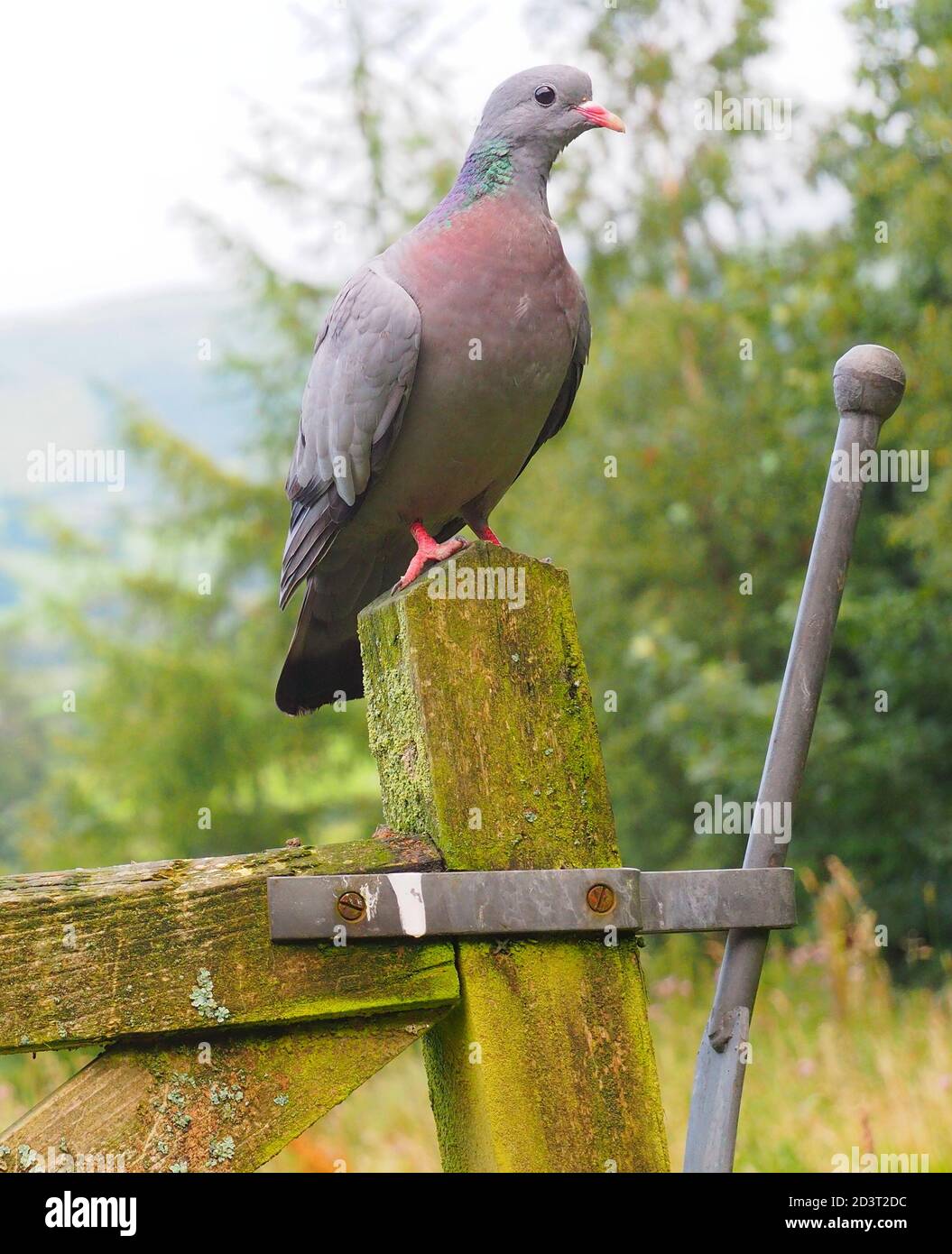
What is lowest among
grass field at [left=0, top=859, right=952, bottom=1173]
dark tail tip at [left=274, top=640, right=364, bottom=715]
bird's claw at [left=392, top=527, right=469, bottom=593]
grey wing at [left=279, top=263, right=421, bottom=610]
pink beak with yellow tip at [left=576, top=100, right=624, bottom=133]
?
grass field at [left=0, top=859, right=952, bottom=1173]

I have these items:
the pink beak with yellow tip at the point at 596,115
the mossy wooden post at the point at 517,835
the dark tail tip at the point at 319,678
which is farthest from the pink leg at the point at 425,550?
the pink beak with yellow tip at the point at 596,115

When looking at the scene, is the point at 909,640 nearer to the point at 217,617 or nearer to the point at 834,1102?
the point at 834,1102

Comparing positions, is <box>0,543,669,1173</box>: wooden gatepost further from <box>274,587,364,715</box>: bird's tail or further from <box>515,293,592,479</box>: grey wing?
<box>515,293,592,479</box>: grey wing

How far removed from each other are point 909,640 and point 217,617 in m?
6.43

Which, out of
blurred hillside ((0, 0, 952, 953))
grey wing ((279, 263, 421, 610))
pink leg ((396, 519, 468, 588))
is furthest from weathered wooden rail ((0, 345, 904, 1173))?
blurred hillside ((0, 0, 952, 953))

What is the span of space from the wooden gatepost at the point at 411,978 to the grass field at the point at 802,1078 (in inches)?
65.5

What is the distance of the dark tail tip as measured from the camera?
2.76 meters

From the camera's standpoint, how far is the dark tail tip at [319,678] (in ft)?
9.05

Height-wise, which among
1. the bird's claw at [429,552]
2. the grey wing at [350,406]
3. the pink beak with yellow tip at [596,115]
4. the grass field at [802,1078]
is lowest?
the grass field at [802,1078]

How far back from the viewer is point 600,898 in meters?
1.46

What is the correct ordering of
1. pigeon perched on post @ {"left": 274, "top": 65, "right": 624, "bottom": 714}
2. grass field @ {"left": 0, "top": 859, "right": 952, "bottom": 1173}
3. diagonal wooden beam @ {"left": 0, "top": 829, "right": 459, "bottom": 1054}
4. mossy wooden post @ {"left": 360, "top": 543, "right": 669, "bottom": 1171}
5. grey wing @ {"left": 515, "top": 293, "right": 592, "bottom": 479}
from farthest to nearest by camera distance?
grass field @ {"left": 0, "top": 859, "right": 952, "bottom": 1173}
grey wing @ {"left": 515, "top": 293, "right": 592, "bottom": 479}
pigeon perched on post @ {"left": 274, "top": 65, "right": 624, "bottom": 714}
mossy wooden post @ {"left": 360, "top": 543, "right": 669, "bottom": 1171}
diagonal wooden beam @ {"left": 0, "top": 829, "right": 459, "bottom": 1054}

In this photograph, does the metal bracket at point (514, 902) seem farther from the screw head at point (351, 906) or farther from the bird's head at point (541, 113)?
the bird's head at point (541, 113)

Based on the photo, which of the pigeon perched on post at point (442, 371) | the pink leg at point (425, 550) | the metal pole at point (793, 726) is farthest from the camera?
the pigeon perched on post at point (442, 371)

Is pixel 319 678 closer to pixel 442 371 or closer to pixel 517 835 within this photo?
pixel 442 371
